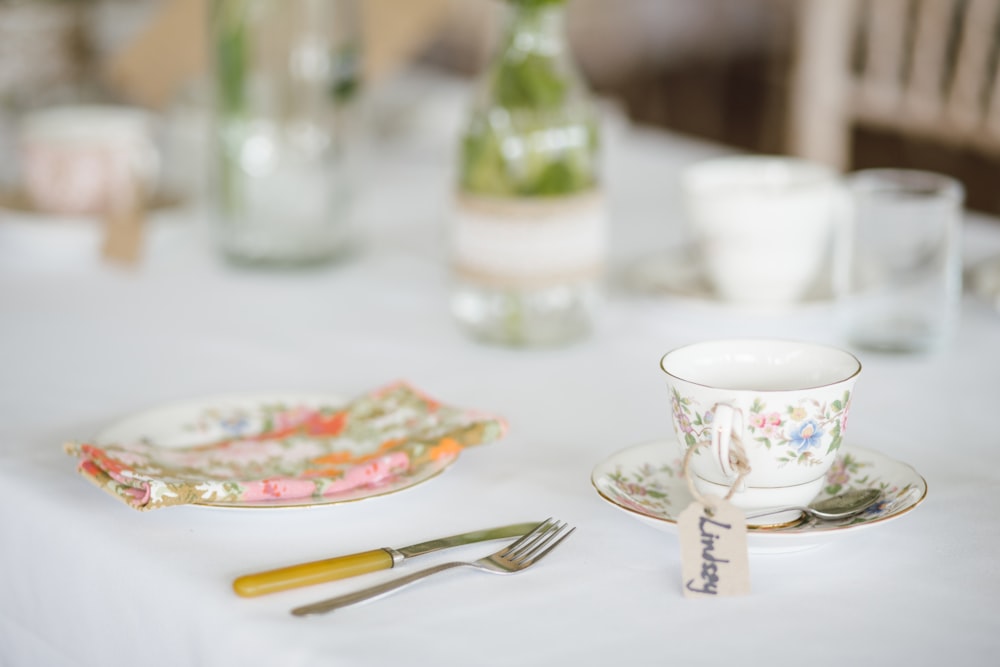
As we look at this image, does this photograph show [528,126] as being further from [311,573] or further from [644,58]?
[644,58]

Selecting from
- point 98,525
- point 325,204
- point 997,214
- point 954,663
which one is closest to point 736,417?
point 954,663

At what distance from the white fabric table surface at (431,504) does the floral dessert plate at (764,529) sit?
0.02 meters

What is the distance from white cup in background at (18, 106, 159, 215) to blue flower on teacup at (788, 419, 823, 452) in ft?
→ 2.87

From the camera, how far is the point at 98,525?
0.63 metres

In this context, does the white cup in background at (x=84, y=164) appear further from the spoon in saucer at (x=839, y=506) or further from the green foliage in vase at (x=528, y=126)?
the spoon in saucer at (x=839, y=506)

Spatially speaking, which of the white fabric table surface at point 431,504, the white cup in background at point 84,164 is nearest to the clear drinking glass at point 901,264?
the white fabric table surface at point 431,504

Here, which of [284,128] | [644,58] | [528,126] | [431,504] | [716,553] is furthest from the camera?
[644,58]

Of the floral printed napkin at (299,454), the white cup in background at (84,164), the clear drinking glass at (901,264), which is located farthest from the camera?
the white cup in background at (84,164)

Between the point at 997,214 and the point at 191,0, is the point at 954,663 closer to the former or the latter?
the point at 191,0

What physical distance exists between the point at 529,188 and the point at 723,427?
0.40 m

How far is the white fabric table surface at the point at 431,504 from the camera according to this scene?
0.53 metres

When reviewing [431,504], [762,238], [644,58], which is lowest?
[431,504]

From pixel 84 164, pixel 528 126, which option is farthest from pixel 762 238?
pixel 84 164

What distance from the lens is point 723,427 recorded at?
57 centimetres
